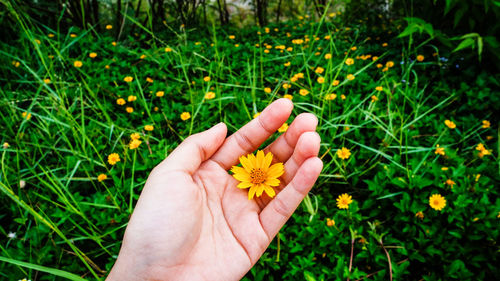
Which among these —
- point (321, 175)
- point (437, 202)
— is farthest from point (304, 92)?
point (437, 202)

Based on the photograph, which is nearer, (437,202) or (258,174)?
(258,174)

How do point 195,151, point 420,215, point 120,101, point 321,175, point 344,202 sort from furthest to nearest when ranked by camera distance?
point 120,101 → point 321,175 → point 344,202 → point 420,215 → point 195,151

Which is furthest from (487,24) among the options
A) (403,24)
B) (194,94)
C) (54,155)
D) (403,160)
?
(54,155)

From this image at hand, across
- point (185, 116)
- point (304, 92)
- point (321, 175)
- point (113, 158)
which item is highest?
point (304, 92)

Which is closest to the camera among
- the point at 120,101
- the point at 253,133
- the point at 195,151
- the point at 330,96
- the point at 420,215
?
the point at 195,151

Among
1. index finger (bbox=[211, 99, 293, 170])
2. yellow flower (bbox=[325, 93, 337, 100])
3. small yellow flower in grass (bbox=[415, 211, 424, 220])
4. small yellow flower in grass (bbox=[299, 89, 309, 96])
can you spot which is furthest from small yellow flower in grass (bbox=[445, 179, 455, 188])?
small yellow flower in grass (bbox=[299, 89, 309, 96])

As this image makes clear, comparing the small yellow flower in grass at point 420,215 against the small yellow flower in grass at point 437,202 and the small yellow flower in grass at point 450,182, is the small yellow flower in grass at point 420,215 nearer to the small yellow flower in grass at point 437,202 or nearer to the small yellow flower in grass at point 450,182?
the small yellow flower in grass at point 437,202

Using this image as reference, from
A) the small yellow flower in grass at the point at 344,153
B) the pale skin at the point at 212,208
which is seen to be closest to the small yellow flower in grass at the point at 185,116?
the pale skin at the point at 212,208

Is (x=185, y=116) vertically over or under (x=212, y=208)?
over

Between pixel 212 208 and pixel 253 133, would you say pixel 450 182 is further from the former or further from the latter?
pixel 212 208

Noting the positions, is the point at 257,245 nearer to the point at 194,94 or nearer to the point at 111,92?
the point at 194,94
